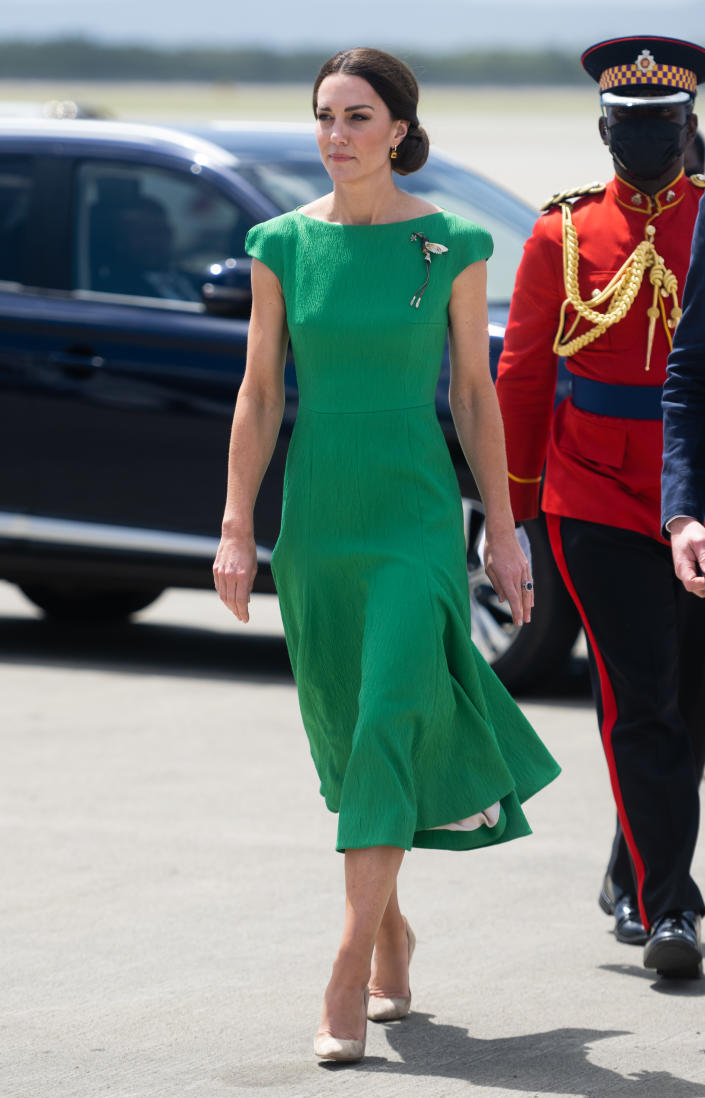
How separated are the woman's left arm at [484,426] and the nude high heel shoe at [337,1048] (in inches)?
33.9

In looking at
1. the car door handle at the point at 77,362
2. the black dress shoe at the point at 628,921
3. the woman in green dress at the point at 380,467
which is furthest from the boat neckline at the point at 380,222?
the car door handle at the point at 77,362

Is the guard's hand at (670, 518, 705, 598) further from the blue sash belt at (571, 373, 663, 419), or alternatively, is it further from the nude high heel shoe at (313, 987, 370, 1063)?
the nude high heel shoe at (313, 987, 370, 1063)

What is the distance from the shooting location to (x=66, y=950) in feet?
15.0

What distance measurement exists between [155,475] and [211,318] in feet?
1.95

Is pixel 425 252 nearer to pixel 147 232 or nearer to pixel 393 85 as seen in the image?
pixel 393 85

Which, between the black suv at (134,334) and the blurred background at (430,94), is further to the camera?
the blurred background at (430,94)

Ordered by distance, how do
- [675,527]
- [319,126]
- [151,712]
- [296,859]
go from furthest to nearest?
1. [151,712]
2. [296,859]
3. [319,126]
4. [675,527]

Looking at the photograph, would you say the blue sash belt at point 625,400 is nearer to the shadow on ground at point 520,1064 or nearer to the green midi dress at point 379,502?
the green midi dress at point 379,502

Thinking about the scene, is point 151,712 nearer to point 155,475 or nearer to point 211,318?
point 155,475

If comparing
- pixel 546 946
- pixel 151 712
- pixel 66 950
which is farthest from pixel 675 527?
pixel 151 712

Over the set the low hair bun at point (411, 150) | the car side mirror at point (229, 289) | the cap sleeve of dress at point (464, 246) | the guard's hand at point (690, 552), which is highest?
the low hair bun at point (411, 150)

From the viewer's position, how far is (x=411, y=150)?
4.09m

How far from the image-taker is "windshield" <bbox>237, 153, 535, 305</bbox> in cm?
765

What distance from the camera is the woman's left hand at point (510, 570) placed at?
4.08 metres
